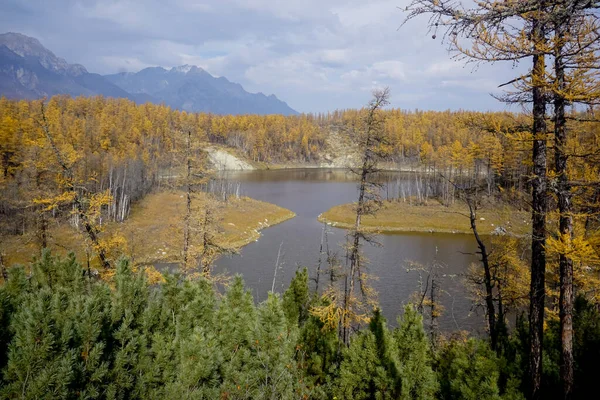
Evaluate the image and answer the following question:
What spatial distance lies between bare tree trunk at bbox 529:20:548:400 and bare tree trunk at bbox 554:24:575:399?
25 cm

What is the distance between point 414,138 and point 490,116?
143 metres

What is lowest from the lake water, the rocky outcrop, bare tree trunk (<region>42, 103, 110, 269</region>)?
the lake water

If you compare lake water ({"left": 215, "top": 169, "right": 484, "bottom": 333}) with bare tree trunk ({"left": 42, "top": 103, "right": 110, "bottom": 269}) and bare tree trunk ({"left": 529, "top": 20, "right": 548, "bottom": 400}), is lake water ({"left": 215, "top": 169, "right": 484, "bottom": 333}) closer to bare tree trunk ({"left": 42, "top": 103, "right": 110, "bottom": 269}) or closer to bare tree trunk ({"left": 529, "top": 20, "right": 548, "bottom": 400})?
bare tree trunk ({"left": 42, "top": 103, "right": 110, "bottom": 269})

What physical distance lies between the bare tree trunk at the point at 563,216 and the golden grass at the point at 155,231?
14.5 m

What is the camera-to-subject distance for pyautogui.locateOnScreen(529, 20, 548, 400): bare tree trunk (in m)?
7.14

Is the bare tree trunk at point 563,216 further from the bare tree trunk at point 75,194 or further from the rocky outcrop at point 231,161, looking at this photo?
the rocky outcrop at point 231,161

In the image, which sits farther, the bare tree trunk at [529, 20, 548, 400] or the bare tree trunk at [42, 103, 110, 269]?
the bare tree trunk at [42, 103, 110, 269]

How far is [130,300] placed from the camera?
7.01 metres

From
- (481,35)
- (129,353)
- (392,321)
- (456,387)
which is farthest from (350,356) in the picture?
(392,321)

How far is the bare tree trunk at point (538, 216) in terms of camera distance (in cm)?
714

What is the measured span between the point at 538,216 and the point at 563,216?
435 mm

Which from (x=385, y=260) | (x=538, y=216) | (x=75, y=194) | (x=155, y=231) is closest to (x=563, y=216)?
(x=538, y=216)

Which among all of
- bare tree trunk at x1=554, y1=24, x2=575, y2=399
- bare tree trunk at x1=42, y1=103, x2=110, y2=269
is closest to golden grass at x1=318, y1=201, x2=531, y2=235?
bare tree trunk at x1=42, y1=103, x2=110, y2=269

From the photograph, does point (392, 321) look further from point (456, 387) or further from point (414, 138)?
point (414, 138)
